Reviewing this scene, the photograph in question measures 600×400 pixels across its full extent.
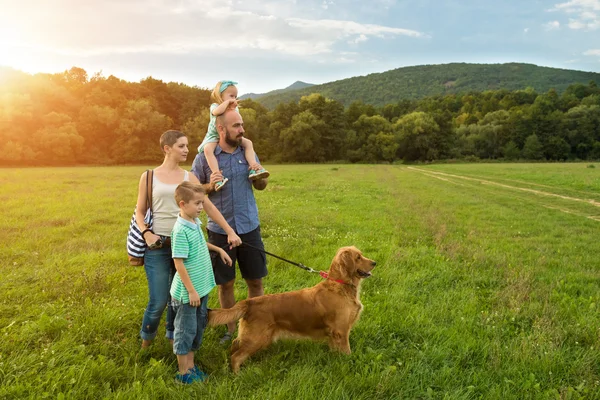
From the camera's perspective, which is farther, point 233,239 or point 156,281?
point 233,239

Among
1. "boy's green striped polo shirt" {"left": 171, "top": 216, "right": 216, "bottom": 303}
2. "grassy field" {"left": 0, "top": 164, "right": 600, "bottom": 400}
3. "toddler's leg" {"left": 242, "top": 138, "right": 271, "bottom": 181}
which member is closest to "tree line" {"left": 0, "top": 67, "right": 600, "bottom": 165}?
"grassy field" {"left": 0, "top": 164, "right": 600, "bottom": 400}

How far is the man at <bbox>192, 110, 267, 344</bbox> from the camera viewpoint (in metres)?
4.11

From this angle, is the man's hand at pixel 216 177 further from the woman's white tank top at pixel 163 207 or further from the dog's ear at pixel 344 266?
the dog's ear at pixel 344 266

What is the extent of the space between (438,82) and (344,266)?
18337 cm

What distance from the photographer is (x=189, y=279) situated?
133 inches

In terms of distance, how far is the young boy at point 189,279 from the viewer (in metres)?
3.34

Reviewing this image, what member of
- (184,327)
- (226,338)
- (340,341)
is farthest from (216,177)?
(340,341)

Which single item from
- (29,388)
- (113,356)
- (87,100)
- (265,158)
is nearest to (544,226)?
(113,356)

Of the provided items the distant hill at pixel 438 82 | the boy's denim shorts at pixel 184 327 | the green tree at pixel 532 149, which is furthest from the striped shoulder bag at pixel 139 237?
the distant hill at pixel 438 82

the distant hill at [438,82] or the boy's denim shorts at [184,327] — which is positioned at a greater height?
the distant hill at [438,82]

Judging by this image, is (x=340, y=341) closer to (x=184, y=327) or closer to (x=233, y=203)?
(x=184, y=327)

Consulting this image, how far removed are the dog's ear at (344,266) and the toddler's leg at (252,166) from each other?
1325 millimetres

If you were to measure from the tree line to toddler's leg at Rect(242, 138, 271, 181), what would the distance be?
57954 millimetres

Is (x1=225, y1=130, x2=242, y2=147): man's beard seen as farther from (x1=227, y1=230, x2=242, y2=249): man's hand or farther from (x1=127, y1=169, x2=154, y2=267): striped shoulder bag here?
(x1=227, y1=230, x2=242, y2=249): man's hand
